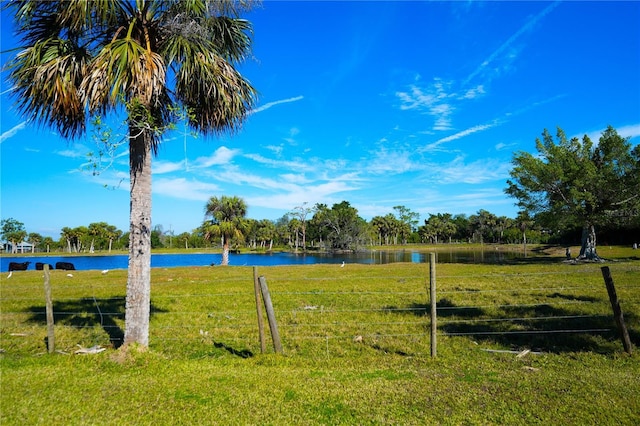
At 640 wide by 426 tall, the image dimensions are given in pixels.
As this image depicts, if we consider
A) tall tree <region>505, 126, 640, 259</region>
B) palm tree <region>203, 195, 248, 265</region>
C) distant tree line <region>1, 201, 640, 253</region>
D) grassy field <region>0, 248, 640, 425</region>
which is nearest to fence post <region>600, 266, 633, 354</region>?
grassy field <region>0, 248, 640, 425</region>

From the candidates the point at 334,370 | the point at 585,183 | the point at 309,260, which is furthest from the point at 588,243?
the point at 309,260

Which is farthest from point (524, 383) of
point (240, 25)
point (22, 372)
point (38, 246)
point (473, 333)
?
point (38, 246)

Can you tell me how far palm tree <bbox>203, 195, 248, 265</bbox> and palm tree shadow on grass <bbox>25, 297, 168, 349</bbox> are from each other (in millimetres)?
23960

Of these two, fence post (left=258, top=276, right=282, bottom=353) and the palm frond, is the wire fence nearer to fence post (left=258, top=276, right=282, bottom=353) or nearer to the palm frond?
fence post (left=258, top=276, right=282, bottom=353)

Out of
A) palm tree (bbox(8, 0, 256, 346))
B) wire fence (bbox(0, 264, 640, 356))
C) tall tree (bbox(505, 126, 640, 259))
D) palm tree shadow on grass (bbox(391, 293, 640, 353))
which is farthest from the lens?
tall tree (bbox(505, 126, 640, 259))

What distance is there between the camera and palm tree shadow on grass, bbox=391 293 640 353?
7.98m

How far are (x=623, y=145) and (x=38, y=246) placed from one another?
480 feet

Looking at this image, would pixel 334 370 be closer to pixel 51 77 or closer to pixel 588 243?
pixel 51 77

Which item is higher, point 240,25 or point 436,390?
point 240,25

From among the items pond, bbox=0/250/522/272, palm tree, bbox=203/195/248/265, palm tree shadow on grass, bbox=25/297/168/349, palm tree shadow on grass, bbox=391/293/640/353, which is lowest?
pond, bbox=0/250/522/272

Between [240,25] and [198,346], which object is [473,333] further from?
[240,25]

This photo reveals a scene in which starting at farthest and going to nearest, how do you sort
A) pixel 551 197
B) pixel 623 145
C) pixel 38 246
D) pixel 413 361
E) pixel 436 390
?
pixel 38 246 < pixel 551 197 < pixel 623 145 < pixel 413 361 < pixel 436 390

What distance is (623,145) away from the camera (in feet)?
106

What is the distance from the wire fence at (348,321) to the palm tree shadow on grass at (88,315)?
3 cm
